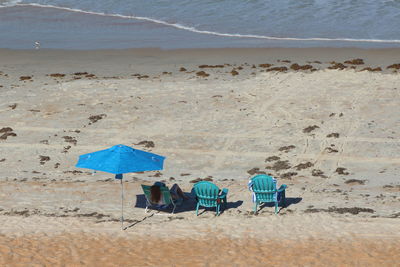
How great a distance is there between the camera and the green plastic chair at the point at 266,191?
57.6 feet

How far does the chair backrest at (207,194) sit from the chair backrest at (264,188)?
105 centimetres

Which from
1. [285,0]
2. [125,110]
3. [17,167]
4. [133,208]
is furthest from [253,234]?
[285,0]

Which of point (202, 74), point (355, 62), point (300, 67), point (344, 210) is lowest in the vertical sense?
point (344, 210)

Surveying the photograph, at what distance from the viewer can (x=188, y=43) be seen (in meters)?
43.3

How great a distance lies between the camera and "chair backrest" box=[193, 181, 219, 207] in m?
17.4

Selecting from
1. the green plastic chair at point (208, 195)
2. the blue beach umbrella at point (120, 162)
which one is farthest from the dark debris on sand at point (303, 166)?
the blue beach umbrella at point (120, 162)

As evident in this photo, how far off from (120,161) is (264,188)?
3.82 meters

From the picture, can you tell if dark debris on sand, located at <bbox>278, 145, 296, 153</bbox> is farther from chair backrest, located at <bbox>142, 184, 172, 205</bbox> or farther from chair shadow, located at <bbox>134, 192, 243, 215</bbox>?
chair backrest, located at <bbox>142, 184, 172, 205</bbox>

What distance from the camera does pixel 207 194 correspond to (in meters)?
17.5

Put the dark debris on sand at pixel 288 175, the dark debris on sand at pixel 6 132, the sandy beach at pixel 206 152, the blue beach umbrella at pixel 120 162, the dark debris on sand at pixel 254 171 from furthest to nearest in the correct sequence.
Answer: the dark debris on sand at pixel 6 132 < the dark debris on sand at pixel 254 171 < the dark debris on sand at pixel 288 175 < the blue beach umbrella at pixel 120 162 < the sandy beach at pixel 206 152

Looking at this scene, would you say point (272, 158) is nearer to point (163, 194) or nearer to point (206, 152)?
point (206, 152)

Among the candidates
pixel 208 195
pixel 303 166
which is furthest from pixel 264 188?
pixel 303 166

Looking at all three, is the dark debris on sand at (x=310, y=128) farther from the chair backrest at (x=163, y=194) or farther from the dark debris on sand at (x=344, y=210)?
the chair backrest at (x=163, y=194)

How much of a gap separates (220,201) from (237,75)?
15866 mm
